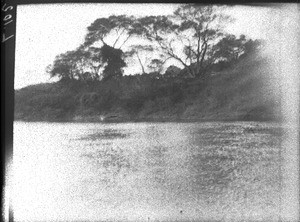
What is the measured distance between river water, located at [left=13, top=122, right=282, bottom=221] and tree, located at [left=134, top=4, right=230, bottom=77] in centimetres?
33

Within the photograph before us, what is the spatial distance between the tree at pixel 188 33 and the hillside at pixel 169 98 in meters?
0.09

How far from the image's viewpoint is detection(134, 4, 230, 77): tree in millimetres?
1773

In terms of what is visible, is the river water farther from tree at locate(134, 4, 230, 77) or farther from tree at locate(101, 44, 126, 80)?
tree at locate(134, 4, 230, 77)

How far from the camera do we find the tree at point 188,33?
5.82 feet

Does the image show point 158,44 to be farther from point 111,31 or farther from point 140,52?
point 111,31

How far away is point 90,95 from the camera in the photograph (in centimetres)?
177

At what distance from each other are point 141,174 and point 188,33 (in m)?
0.64

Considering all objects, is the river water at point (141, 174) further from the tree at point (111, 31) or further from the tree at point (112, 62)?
the tree at point (111, 31)

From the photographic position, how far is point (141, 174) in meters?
1.73

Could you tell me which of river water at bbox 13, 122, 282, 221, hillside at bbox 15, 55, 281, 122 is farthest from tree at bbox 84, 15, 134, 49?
river water at bbox 13, 122, 282, 221

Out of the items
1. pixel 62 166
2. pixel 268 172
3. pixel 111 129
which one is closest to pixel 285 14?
pixel 268 172

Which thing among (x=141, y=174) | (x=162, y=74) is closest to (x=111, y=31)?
(x=162, y=74)

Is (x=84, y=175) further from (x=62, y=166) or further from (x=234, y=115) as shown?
(x=234, y=115)

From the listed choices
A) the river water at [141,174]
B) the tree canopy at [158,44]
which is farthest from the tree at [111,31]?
the river water at [141,174]
